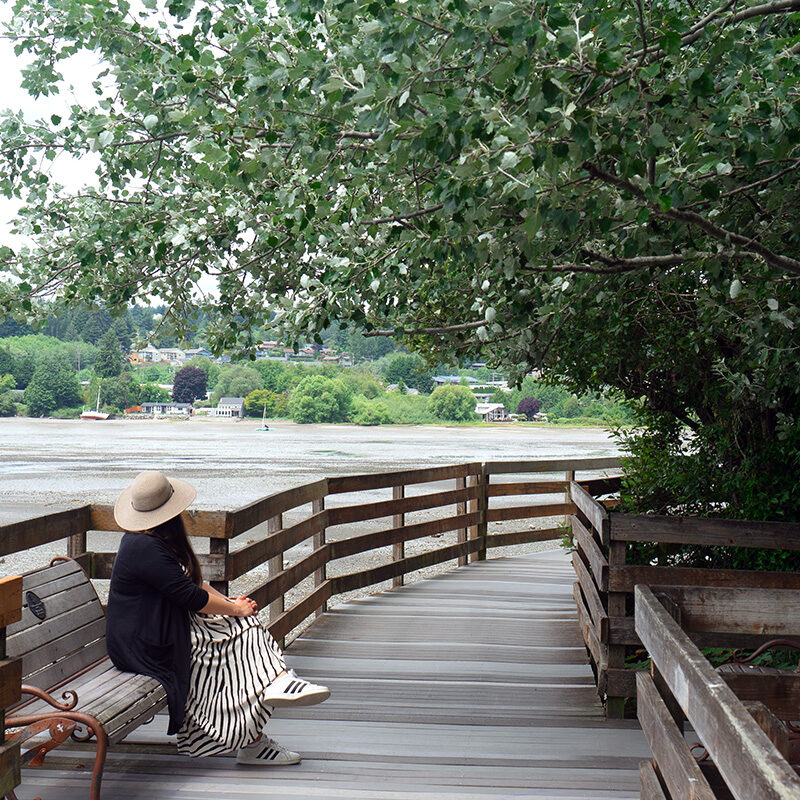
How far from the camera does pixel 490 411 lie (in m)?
127

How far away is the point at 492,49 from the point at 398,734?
3.04 metres

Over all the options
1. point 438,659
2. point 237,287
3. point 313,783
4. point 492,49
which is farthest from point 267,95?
point 438,659

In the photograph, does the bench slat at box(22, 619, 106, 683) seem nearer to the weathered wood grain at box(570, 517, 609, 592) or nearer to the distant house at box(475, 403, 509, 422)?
the weathered wood grain at box(570, 517, 609, 592)

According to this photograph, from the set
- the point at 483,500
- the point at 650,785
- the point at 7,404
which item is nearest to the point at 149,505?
the point at 650,785

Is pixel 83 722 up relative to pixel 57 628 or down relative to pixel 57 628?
down

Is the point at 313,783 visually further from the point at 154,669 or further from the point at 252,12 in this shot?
the point at 252,12

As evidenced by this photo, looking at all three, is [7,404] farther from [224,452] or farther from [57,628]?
[57,628]

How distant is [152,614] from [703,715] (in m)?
2.35

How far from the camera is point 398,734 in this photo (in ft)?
13.7

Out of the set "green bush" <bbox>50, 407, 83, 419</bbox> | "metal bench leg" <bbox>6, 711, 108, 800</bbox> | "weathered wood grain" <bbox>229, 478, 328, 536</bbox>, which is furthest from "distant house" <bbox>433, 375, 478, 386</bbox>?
"metal bench leg" <bbox>6, 711, 108, 800</bbox>

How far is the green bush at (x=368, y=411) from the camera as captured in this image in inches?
4414

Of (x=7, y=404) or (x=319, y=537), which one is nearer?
(x=319, y=537)

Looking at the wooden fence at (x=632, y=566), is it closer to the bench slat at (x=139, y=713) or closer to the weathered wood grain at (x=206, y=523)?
the weathered wood grain at (x=206, y=523)

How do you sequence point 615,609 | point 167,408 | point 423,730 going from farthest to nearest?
point 167,408
point 615,609
point 423,730
